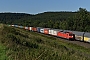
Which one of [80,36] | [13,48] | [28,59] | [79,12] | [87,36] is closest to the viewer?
[28,59]

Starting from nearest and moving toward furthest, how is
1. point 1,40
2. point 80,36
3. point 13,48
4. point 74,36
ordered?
1. point 13,48
2. point 1,40
3. point 80,36
4. point 74,36

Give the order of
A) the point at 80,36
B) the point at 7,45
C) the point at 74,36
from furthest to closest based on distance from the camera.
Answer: the point at 74,36 → the point at 80,36 → the point at 7,45

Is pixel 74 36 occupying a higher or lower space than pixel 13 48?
lower

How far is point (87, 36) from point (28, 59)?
47.6 metres

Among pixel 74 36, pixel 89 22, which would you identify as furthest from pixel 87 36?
pixel 89 22

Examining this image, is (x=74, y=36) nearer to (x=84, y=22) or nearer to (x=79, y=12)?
(x=84, y=22)

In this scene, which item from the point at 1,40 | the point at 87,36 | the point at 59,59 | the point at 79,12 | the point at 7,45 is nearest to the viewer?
the point at 59,59

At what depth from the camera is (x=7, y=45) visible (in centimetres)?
1300

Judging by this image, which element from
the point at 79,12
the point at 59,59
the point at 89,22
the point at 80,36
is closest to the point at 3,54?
the point at 59,59

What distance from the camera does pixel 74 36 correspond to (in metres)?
65.6

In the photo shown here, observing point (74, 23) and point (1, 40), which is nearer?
point (1, 40)

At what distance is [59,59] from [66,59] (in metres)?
0.56

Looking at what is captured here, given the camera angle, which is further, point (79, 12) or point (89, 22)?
point (79, 12)

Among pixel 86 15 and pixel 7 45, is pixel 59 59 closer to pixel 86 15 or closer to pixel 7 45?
pixel 7 45
